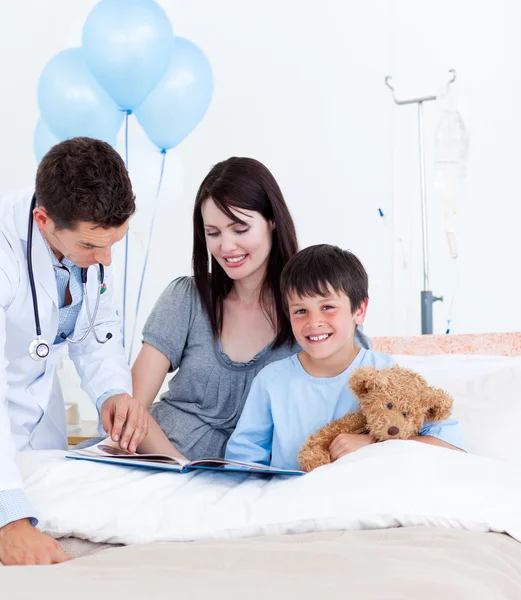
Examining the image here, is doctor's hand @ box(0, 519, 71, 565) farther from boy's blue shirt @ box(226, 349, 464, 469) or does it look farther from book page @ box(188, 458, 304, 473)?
boy's blue shirt @ box(226, 349, 464, 469)

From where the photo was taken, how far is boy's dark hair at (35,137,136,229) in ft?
4.40

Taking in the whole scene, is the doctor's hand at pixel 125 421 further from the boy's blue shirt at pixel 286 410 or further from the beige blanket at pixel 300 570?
the beige blanket at pixel 300 570

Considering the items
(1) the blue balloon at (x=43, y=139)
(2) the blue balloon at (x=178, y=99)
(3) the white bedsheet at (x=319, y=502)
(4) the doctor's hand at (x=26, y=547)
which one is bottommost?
(4) the doctor's hand at (x=26, y=547)

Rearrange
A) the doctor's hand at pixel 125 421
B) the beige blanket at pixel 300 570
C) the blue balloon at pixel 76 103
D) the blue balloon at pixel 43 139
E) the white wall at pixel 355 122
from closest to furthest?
the beige blanket at pixel 300 570, the doctor's hand at pixel 125 421, the blue balloon at pixel 76 103, the blue balloon at pixel 43 139, the white wall at pixel 355 122

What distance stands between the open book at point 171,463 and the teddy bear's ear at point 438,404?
0.32 meters

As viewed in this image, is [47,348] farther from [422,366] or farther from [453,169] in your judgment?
[453,169]

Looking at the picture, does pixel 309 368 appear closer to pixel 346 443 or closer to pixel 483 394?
pixel 346 443

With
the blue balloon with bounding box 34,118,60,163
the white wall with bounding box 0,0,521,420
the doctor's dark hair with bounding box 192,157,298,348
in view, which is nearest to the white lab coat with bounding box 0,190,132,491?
the doctor's dark hair with bounding box 192,157,298,348

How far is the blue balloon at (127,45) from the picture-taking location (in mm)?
2602

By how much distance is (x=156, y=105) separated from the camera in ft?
9.25

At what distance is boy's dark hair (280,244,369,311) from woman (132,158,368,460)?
0.54 feet

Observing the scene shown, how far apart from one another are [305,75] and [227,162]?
6.69ft

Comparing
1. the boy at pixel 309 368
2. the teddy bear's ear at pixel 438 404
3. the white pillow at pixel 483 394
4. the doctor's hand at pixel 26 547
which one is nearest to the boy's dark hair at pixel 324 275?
the boy at pixel 309 368

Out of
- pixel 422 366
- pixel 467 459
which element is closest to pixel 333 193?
pixel 422 366
